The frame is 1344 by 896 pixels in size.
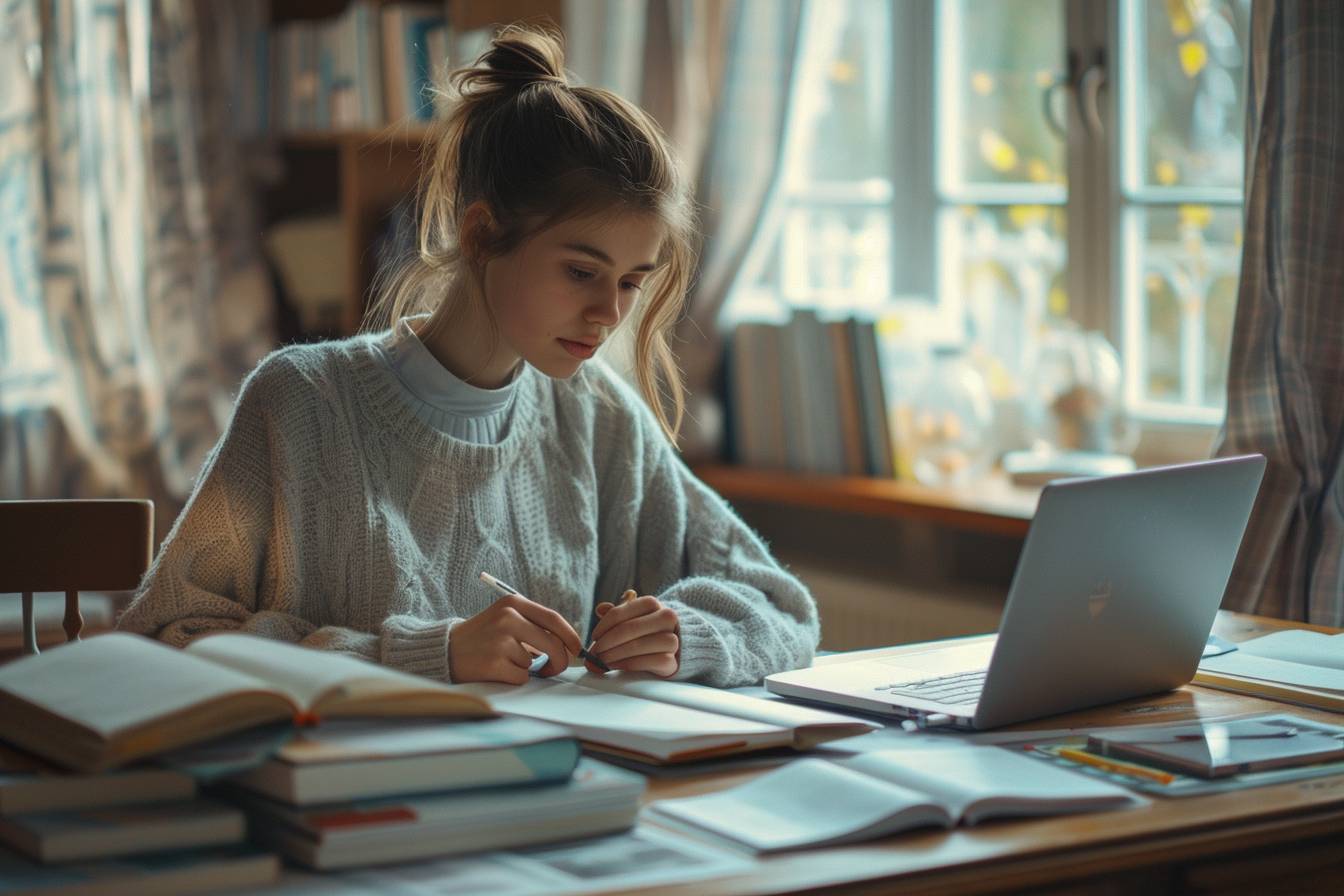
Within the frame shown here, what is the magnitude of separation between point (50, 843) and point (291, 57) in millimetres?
2670

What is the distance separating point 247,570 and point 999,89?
1.80 meters

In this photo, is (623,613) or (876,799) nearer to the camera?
(876,799)

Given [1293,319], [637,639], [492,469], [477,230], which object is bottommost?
[637,639]

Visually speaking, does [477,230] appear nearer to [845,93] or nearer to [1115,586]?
[1115,586]

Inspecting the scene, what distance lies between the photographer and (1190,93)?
250cm

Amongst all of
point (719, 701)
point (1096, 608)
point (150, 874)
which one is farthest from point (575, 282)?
point (150, 874)

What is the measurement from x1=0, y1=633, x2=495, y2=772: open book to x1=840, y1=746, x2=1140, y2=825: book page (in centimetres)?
29

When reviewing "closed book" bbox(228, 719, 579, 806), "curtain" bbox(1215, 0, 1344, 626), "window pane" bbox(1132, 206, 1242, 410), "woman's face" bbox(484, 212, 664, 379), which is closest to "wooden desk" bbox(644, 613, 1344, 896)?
"closed book" bbox(228, 719, 579, 806)

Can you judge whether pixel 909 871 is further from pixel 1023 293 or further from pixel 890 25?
pixel 890 25

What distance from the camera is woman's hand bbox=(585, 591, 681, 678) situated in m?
1.42

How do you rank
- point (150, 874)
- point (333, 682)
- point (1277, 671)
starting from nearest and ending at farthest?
point (150, 874), point (333, 682), point (1277, 671)

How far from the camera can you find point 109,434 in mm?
3172

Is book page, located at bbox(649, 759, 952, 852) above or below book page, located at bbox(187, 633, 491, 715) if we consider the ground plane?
below

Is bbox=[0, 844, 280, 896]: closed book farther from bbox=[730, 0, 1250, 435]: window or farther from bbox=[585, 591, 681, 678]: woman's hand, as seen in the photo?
bbox=[730, 0, 1250, 435]: window
